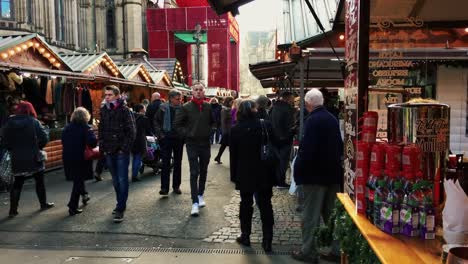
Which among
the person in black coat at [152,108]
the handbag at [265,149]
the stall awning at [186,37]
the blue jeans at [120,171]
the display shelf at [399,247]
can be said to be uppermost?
the stall awning at [186,37]

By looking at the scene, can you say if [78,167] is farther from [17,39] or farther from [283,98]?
[17,39]

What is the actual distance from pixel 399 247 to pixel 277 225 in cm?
404

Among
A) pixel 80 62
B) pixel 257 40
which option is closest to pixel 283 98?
pixel 80 62

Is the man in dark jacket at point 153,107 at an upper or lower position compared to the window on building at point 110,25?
lower

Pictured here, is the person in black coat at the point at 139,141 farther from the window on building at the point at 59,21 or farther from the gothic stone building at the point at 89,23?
the window on building at the point at 59,21

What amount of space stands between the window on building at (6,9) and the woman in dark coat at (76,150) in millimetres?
17449

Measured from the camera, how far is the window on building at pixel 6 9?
2091 centimetres

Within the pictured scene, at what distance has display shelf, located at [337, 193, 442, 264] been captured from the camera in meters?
2.04

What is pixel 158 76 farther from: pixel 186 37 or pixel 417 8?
pixel 417 8

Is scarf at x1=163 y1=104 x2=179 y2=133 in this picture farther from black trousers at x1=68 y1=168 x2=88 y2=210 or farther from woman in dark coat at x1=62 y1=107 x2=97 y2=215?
black trousers at x1=68 y1=168 x2=88 y2=210

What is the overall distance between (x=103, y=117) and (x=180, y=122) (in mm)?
1176

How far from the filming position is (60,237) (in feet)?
18.6

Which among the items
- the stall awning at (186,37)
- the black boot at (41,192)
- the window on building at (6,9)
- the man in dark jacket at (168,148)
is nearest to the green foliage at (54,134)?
the man in dark jacket at (168,148)

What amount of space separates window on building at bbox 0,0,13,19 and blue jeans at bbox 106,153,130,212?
60.3ft
